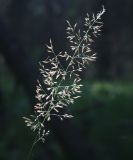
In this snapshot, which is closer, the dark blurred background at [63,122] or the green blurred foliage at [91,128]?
the dark blurred background at [63,122]

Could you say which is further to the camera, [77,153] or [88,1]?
[88,1]

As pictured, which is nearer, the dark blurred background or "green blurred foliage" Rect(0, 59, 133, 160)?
the dark blurred background

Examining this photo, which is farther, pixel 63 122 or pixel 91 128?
pixel 91 128
